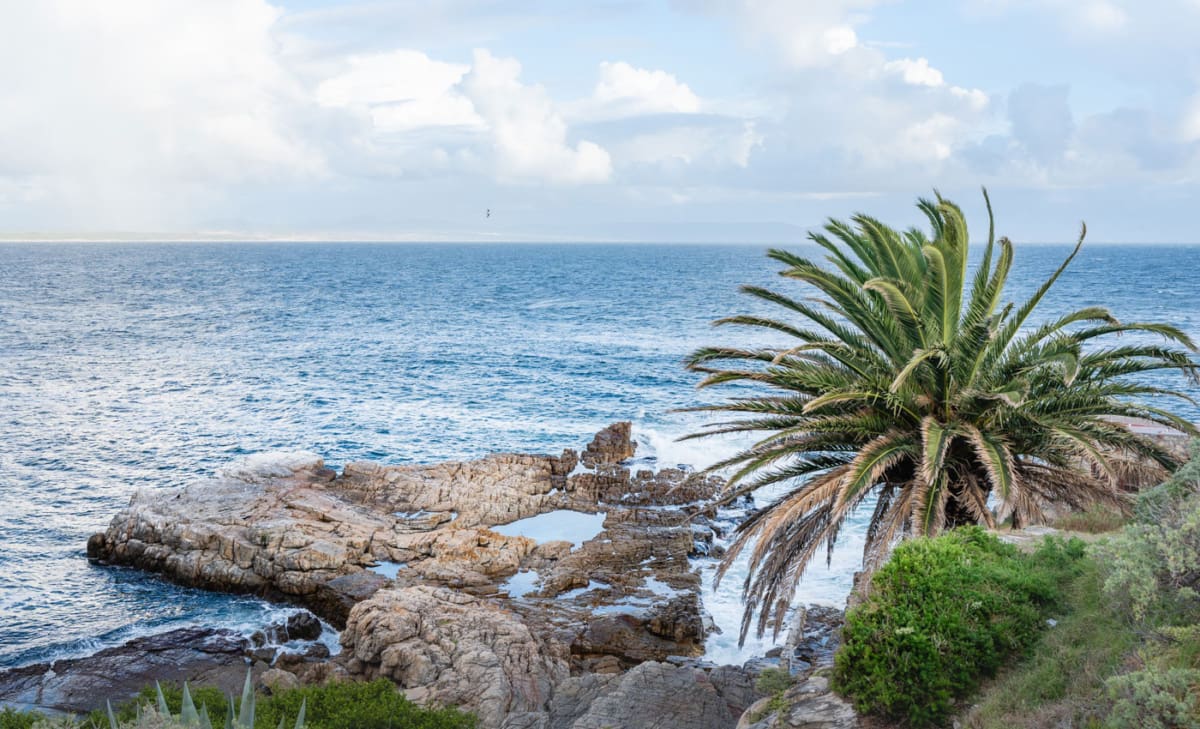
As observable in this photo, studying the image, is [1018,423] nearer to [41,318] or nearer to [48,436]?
[48,436]

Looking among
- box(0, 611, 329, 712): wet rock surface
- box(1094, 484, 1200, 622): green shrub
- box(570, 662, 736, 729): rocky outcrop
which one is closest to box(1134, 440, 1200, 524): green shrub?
box(1094, 484, 1200, 622): green shrub

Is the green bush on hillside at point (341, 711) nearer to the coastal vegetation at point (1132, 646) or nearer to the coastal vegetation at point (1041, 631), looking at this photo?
the coastal vegetation at point (1041, 631)

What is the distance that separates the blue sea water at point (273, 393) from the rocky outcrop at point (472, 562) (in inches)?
44.4

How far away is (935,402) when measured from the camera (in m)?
10.5

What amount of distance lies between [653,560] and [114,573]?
47.4 ft

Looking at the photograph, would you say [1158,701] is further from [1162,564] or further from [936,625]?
[936,625]

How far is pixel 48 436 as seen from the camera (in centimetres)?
3475

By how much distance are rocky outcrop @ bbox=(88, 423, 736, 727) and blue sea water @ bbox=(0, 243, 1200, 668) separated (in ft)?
3.70

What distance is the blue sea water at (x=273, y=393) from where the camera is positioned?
21.6 meters

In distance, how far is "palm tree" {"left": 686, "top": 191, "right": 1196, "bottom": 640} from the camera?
32.6 ft

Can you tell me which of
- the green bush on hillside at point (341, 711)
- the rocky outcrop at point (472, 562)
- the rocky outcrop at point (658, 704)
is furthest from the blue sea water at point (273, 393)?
the green bush on hillside at point (341, 711)

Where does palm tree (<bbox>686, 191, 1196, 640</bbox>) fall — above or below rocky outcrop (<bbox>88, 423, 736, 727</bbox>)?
above

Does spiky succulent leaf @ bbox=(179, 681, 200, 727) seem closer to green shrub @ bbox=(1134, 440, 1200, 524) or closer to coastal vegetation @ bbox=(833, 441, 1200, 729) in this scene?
coastal vegetation @ bbox=(833, 441, 1200, 729)

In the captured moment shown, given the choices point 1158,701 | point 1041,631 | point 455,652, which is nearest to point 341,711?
point 455,652
